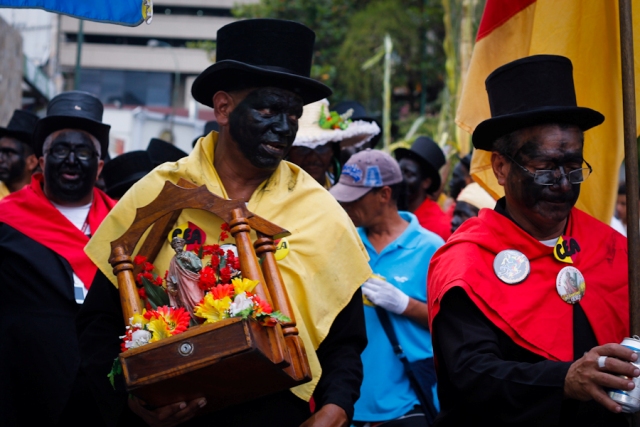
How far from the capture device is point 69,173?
6.00 meters

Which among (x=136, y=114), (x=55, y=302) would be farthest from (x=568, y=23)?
(x=136, y=114)

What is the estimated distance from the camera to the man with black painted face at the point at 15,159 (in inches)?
334

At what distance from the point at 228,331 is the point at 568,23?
2.62m

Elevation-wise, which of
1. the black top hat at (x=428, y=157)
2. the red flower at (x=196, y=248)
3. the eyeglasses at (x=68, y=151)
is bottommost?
the red flower at (x=196, y=248)

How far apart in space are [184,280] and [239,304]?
0.40 m

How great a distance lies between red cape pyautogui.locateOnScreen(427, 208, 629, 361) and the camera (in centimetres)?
371

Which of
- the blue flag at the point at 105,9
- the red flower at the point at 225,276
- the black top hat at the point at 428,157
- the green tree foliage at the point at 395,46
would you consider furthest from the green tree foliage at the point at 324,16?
the red flower at the point at 225,276

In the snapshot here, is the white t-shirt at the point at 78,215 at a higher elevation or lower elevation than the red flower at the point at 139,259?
higher

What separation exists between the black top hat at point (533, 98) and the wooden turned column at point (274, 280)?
43.2 inches

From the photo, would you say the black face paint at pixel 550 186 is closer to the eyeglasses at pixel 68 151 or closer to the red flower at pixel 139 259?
the red flower at pixel 139 259

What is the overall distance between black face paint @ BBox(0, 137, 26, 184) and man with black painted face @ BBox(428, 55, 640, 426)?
5641 mm

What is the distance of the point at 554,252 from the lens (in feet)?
12.9

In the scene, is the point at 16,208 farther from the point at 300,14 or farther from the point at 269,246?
the point at 300,14

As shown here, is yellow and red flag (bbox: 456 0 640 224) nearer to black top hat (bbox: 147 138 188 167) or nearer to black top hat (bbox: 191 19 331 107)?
black top hat (bbox: 191 19 331 107)
